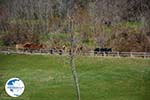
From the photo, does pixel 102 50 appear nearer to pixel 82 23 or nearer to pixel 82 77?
pixel 82 23

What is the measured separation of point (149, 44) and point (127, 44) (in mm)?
1350

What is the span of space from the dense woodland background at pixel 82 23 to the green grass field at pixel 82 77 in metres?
2.91

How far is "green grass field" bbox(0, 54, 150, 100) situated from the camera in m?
17.8

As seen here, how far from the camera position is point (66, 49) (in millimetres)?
25078

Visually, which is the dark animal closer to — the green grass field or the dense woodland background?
the dense woodland background

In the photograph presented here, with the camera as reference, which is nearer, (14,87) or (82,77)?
(14,87)

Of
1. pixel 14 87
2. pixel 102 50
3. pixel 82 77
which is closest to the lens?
pixel 14 87

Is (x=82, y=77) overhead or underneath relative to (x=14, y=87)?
underneath

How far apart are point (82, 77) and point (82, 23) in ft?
32.3

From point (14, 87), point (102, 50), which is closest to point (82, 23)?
point (102, 50)

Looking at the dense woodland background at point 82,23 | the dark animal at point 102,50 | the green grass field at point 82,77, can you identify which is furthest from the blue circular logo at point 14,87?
the dark animal at point 102,50

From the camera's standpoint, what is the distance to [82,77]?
67.5 feet

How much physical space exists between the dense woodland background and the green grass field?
2907 millimetres

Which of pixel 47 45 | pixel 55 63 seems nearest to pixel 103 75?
pixel 55 63
